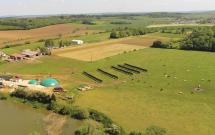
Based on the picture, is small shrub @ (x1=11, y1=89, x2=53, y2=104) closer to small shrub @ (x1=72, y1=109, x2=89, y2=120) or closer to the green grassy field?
the green grassy field

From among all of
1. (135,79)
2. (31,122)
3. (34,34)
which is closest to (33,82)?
(31,122)

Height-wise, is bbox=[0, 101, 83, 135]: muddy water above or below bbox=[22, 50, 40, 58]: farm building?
below

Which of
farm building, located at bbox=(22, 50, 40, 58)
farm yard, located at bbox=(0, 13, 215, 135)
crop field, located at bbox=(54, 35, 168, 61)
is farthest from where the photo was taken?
crop field, located at bbox=(54, 35, 168, 61)

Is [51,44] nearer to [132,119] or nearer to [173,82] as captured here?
[173,82]

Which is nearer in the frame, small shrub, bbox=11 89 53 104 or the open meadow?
small shrub, bbox=11 89 53 104

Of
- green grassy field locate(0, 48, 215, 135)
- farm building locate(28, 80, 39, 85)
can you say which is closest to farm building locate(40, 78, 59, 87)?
farm building locate(28, 80, 39, 85)

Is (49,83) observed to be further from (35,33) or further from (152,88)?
(35,33)

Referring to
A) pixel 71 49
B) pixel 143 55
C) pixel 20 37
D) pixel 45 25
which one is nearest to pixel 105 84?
pixel 143 55
